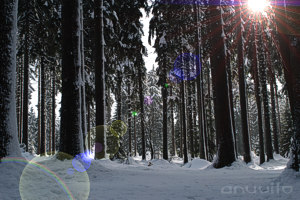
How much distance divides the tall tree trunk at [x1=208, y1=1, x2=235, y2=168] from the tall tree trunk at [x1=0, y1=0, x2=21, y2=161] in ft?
24.3

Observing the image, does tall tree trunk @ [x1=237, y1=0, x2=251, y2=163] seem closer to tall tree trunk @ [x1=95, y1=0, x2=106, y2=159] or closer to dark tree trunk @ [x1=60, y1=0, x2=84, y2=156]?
tall tree trunk @ [x1=95, y1=0, x2=106, y2=159]

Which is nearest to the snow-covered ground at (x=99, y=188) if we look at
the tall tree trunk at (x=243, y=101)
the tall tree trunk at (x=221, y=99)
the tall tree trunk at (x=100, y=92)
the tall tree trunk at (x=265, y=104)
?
the tall tree trunk at (x=100, y=92)

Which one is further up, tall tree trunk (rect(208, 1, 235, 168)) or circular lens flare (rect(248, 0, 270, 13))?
circular lens flare (rect(248, 0, 270, 13))

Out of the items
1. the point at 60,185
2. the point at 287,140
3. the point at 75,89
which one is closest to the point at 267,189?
the point at 60,185

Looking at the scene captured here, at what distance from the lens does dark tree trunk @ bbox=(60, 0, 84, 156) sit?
5.87m

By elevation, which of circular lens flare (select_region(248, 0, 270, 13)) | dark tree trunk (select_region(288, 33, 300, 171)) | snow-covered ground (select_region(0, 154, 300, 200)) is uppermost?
circular lens flare (select_region(248, 0, 270, 13))

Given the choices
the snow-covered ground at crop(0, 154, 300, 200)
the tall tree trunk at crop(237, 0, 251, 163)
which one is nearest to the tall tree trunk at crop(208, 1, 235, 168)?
the snow-covered ground at crop(0, 154, 300, 200)

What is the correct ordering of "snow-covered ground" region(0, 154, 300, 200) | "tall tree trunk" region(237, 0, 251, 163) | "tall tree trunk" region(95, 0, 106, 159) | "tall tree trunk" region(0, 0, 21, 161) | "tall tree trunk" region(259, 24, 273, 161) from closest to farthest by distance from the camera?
"snow-covered ground" region(0, 154, 300, 200) → "tall tree trunk" region(0, 0, 21, 161) → "tall tree trunk" region(95, 0, 106, 159) → "tall tree trunk" region(237, 0, 251, 163) → "tall tree trunk" region(259, 24, 273, 161)

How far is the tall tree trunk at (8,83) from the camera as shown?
15.0 feet

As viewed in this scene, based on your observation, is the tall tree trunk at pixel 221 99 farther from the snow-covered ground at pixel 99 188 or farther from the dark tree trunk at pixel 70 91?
the dark tree trunk at pixel 70 91

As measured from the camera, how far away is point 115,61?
54.8 ft

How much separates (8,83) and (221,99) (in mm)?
7865

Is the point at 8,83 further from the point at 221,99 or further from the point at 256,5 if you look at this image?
the point at 256,5

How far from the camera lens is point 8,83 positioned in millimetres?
4754
